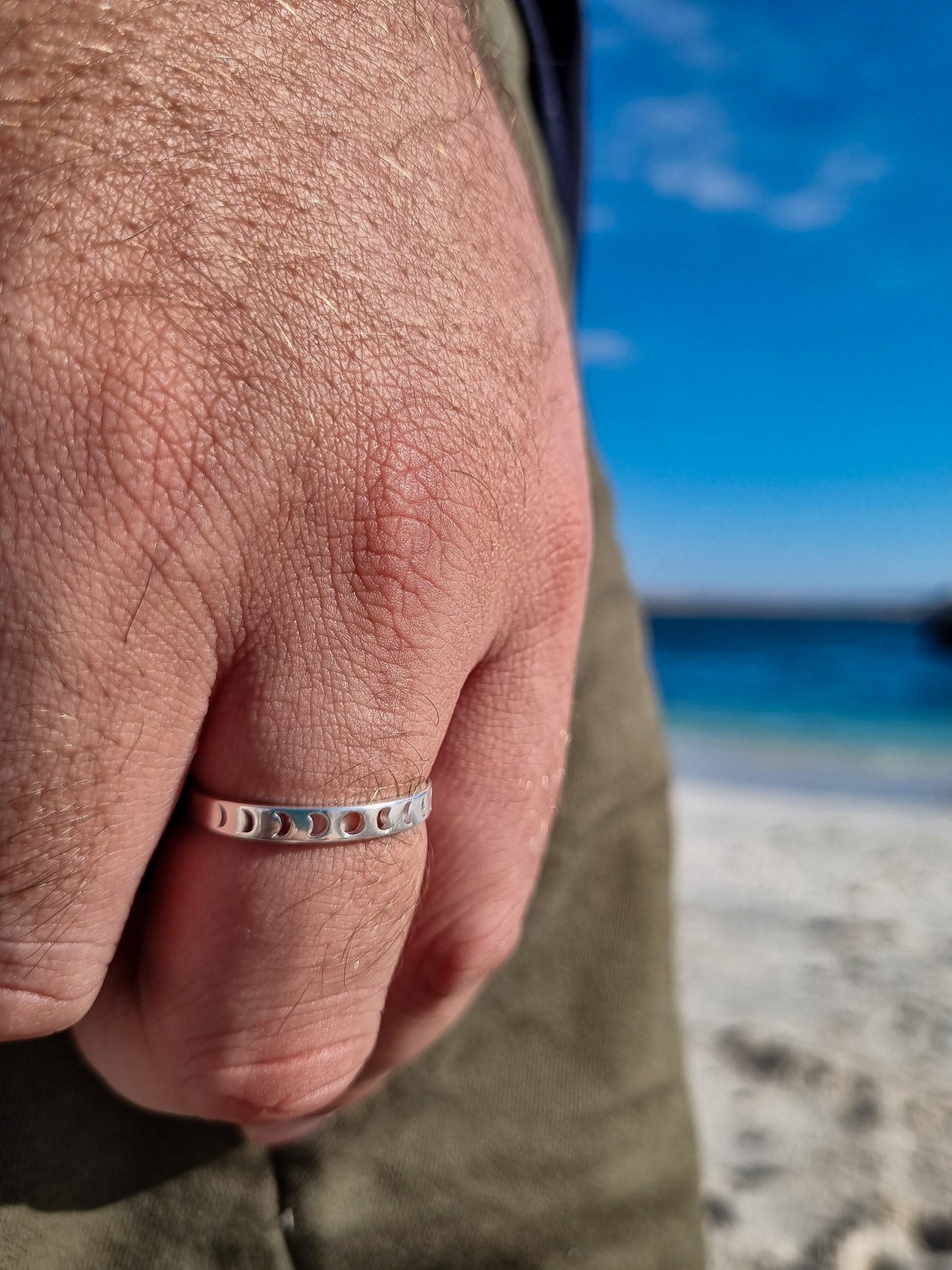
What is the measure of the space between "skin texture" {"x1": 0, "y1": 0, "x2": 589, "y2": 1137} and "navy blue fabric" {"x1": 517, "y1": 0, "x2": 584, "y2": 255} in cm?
38

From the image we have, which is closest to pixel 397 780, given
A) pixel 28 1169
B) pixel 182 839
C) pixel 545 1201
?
pixel 182 839

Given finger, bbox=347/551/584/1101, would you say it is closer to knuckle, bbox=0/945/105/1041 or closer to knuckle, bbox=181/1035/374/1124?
knuckle, bbox=181/1035/374/1124

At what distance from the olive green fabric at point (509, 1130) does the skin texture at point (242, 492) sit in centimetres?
18

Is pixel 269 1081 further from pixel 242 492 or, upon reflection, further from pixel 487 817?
pixel 242 492

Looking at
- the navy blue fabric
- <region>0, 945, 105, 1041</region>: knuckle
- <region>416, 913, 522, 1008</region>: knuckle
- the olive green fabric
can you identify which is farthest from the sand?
the navy blue fabric

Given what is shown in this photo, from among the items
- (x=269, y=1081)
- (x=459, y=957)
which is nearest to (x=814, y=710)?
(x=459, y=957)

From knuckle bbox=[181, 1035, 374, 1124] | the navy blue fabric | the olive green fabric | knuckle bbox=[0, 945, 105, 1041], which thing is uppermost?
the navy blue fabric

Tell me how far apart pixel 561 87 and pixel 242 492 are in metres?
0.72

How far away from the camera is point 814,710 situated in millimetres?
13266

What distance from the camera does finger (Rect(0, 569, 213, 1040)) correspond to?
435 millimetres

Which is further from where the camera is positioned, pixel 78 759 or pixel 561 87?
pixel 561 87

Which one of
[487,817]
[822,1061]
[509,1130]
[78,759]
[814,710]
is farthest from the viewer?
[814,710]

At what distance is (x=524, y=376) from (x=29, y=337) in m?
0.27

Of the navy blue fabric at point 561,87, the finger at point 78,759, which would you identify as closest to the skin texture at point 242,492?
the finger at point 78,759
